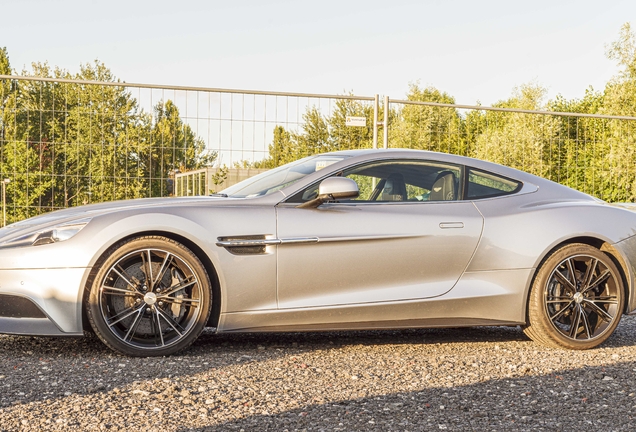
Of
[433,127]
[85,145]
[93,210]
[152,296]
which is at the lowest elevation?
[152,296]

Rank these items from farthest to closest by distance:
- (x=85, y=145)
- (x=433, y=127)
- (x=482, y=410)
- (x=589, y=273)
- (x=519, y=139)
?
(x=519, y=139), (x=433, y=127), (x=85, y=145), (x=589, y=273), (x=482, y=410)

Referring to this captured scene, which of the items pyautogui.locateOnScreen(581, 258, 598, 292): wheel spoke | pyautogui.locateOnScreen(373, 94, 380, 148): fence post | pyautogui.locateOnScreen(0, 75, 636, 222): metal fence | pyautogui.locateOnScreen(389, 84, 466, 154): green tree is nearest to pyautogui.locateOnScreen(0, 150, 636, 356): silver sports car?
pyautogui.locateOnScreen(581, 258, 598, 292): wheel spoke

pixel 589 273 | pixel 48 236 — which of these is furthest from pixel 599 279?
pixel 48 236

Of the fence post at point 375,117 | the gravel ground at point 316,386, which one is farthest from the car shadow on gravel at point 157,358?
the fence post at point 375,117

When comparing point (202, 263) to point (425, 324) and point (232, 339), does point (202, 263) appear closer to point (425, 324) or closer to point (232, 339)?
point (232, 339)

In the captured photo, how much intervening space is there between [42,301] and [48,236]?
385 mm

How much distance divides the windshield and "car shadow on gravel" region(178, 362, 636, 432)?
72.7 inches

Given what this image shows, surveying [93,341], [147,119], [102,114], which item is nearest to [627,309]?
[93,341]

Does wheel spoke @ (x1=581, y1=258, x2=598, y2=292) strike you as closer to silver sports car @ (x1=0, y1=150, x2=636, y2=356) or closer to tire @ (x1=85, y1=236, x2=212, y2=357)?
silver sports car @ (x1=0, y1=150, x2=636, y2=356)

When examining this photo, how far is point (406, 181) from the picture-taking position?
5305 mm

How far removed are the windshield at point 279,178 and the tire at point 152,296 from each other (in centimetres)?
73

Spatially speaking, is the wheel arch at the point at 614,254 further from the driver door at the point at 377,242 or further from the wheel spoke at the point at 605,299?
the driver door at the point at 377,242

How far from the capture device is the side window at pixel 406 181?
517cm

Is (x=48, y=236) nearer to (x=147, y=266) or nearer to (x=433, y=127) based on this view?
(x=147, y=266)
